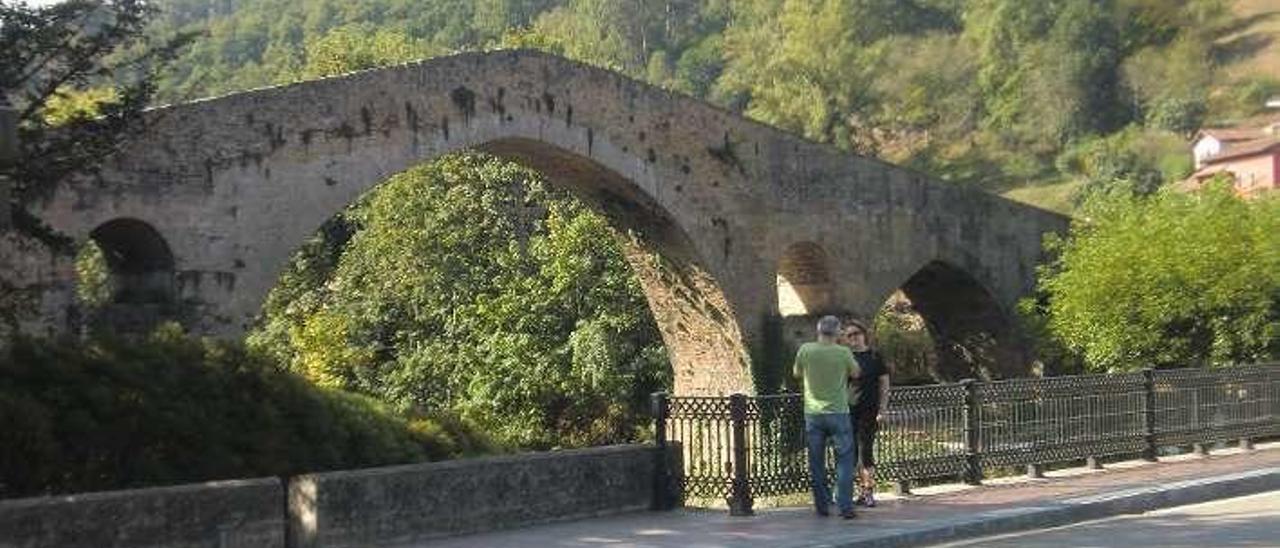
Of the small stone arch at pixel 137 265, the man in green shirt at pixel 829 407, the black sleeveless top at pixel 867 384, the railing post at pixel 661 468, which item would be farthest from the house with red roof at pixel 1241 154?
the man in green shirt at pixel 829 407

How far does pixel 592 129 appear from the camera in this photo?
2520 centimetres

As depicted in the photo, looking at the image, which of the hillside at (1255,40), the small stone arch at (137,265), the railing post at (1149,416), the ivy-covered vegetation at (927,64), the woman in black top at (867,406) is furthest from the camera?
the hillside at (1255,40)

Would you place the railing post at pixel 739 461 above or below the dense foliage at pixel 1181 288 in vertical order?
below

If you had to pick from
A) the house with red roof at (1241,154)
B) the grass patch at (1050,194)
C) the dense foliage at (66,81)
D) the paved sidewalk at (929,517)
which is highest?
the house with red roof at (1241,154)

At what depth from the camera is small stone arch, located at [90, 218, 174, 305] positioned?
19297 mm

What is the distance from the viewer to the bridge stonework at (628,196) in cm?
1958

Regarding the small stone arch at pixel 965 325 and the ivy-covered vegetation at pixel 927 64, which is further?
the ivy-covered vegetation at pixel 927 64

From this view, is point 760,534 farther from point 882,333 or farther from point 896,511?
point 882,333

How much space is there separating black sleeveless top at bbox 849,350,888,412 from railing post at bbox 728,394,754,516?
0.94m

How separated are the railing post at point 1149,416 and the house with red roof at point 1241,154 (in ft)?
180

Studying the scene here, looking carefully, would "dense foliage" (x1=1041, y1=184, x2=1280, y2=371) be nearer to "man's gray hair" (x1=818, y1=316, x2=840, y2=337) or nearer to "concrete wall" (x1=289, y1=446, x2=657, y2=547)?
"man's gray hair" (x1=818, y1=316, x2=840, y2=337)

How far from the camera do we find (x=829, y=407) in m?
12.3

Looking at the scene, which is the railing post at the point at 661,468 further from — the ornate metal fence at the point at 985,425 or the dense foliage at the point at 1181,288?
the dense foliage at the point at 1181,288

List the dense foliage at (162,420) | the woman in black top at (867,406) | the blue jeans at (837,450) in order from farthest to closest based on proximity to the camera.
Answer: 1. the woman in black top at (867,406)
2. the blue jeans at (837,450)
3. the dense foliage at (162,420)
